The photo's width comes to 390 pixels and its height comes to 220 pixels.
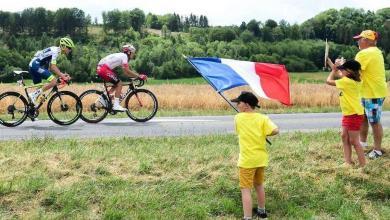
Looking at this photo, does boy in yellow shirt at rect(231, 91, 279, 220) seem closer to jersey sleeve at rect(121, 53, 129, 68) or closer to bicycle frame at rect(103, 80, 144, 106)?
jersey sleeve at rect(121, 53, 129, 68)

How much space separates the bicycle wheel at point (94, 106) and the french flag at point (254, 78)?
5088 mm

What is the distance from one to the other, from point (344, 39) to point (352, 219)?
77625 mm

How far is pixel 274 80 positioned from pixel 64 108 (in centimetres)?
591

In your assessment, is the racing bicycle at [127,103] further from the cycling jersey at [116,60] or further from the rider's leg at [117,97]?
the cycling jersey at [116,60]

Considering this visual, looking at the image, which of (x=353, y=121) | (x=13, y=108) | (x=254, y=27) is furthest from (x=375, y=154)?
(x=254, y=27)

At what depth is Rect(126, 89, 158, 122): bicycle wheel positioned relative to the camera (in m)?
13.9

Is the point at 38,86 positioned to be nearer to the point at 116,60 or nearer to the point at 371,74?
the point at 116,60

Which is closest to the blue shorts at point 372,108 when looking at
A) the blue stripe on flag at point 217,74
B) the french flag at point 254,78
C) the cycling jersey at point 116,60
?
the french flag at point 254,78

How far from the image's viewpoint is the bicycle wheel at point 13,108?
12555 millimetres

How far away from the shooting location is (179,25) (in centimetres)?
16750

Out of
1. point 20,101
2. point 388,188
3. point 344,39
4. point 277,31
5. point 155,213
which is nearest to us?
point 155,213

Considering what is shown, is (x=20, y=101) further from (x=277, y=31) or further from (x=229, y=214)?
(x=277, y=31)

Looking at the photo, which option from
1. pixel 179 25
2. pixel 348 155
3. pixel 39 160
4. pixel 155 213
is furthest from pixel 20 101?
pixel 179 25

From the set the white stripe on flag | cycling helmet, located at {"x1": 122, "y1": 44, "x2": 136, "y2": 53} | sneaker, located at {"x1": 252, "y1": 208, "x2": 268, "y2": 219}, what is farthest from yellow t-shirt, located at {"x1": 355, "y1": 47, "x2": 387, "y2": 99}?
cycling helmet, located at {"x1": 122, "y1": 44, "x2": 136, "y2": 53}
